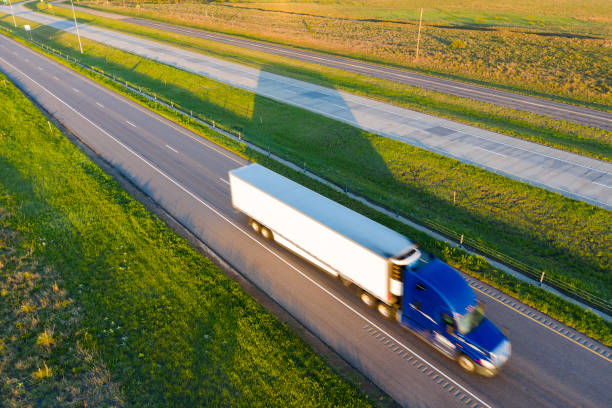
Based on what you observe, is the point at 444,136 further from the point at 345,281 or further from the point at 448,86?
the point at 345,281

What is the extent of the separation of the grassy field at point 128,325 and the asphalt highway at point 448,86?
3980cm

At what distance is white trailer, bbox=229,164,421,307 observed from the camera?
1570 centimetres

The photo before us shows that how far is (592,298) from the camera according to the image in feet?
58.7

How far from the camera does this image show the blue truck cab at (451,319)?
13969 millimetres

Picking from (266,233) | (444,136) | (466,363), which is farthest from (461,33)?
(466,363)

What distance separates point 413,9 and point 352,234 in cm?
14523

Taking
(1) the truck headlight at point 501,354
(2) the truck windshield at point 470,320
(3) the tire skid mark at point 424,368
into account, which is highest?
(2) the truck windshield at point 470,320

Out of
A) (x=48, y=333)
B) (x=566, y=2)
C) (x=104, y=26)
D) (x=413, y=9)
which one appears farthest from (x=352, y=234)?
(x=566, y=2)

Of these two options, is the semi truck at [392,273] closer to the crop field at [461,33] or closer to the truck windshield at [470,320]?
the truck windshield at [470,320]

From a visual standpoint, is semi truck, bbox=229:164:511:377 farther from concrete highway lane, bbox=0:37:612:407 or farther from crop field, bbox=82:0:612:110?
crop field, bbox=82:0:612:110

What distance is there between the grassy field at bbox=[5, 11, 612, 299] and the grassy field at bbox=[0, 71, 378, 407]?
512 inches

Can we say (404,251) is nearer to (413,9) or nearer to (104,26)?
(104,26)

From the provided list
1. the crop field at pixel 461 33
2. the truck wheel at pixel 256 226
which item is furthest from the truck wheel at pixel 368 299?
the crop field at pixel 461 33

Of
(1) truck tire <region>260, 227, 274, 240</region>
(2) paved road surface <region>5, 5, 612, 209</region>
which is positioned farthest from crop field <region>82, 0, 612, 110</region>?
(1) truck tire <region>260, 227, 274, 240</region>
